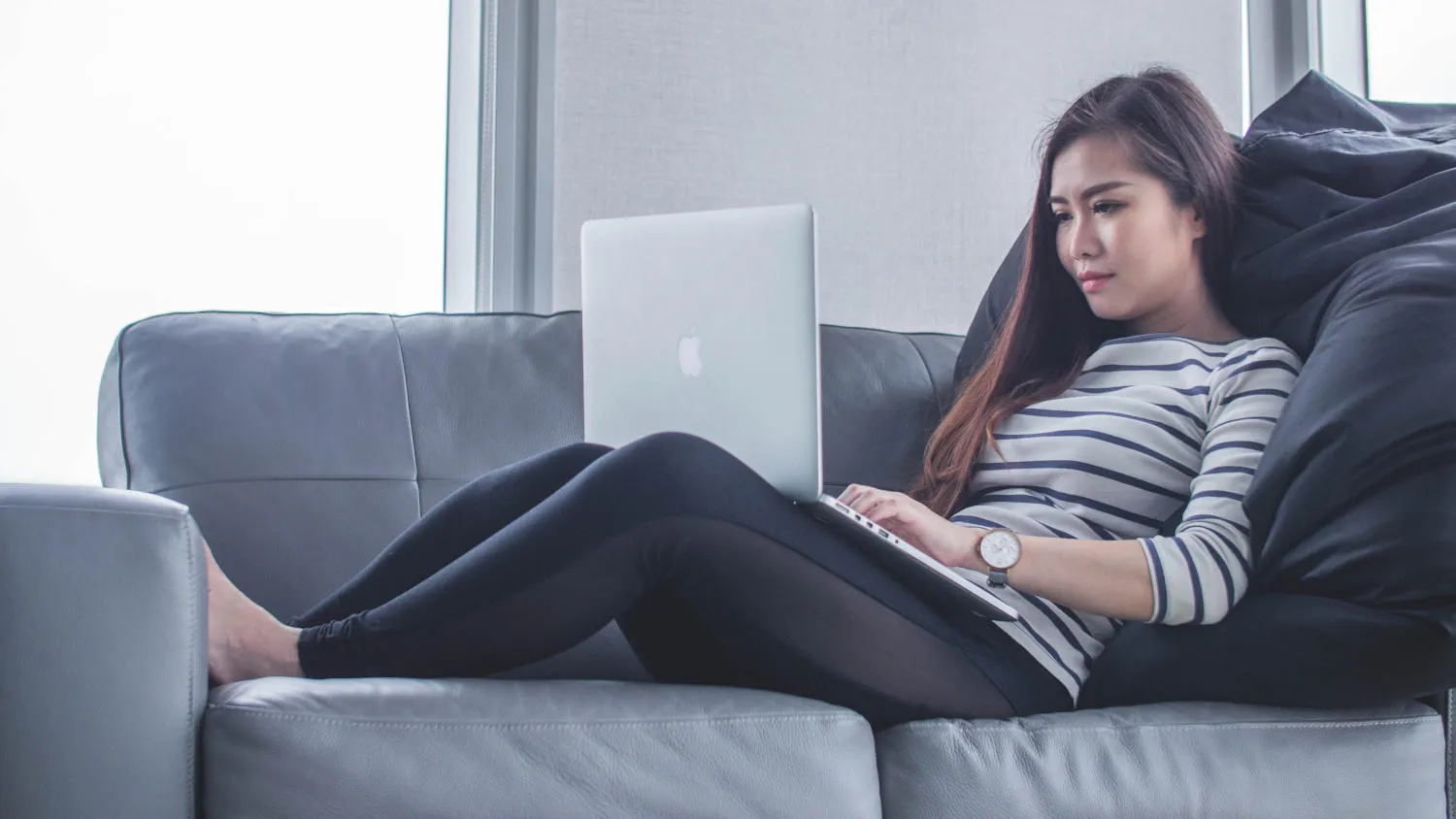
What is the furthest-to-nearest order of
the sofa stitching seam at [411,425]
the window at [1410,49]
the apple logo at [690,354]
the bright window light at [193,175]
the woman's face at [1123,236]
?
the window at [1410,49] → the bright window light at [193,175] → the sofa stitching seam at [411,425] → the woman's face at [1123,236] → the apple logo at [690,354]

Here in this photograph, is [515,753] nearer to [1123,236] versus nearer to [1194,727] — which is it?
[1194,727]

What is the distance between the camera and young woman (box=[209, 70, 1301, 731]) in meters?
1.18

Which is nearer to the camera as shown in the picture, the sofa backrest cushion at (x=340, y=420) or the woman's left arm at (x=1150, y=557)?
the woman's left arm at (x=1150, y=557)

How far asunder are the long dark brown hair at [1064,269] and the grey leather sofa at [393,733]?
463mm

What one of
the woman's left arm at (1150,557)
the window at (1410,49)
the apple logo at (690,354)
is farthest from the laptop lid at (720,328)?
the window at (1410,49)

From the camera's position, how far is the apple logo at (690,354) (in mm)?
1279

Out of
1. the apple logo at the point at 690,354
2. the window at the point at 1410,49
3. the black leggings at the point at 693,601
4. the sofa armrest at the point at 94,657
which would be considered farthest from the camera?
the window at the point at 1410,49

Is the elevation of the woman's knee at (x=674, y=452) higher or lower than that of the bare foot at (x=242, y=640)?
higher

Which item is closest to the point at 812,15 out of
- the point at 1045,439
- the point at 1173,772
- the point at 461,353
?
the point at 461,353

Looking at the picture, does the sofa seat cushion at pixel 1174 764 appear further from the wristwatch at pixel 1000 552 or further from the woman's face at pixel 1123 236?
the woman's face at pixel 1123 236

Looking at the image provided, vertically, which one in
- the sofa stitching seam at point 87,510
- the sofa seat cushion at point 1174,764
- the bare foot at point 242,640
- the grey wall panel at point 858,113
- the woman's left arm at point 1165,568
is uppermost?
the grey wall panel at point 858,113

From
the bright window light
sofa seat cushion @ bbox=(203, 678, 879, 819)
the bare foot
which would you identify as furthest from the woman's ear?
the bright window light

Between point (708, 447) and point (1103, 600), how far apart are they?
1.38 ft

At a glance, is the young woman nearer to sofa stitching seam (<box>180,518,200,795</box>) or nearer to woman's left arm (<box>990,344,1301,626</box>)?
woman's left arm (<box>990,344,1301,626</box>)
